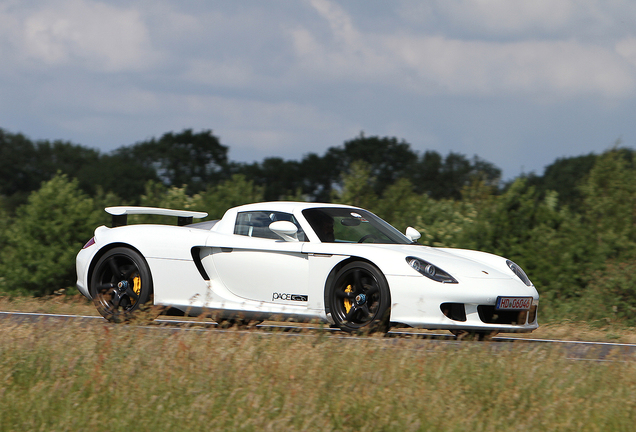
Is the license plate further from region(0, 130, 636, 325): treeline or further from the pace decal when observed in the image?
region(0, 130, 636, 325): treeline

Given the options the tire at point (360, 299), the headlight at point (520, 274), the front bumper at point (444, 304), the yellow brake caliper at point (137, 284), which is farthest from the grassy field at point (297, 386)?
the yellow brake caliper at point (137, 284)

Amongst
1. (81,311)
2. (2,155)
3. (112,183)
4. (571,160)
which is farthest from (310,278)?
(2,155)

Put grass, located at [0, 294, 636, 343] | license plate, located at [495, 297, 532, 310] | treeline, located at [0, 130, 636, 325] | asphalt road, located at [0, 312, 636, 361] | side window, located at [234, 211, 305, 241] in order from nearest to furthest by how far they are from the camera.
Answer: asphalt road, located at [0, 312, 636, 361], license plate, located at [495, 297, 532, 310], side window, located at [234, 211, 305, 241], grass, located at [0, 294, 636, 343], treeline, located at [0, 130, 636, 325]

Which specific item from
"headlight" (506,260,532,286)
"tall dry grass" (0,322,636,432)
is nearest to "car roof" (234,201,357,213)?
"headlight" (506,260,532,286)

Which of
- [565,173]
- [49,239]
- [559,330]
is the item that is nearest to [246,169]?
[565,173]

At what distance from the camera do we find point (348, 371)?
4961 mm

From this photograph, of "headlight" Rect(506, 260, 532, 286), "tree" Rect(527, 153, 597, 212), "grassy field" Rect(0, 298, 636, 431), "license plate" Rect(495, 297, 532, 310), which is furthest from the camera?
"tree" Rect(527, 153, 597, 212)

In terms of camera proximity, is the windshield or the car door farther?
the windshield

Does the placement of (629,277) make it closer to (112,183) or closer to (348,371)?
(348,371)

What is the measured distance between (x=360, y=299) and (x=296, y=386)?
8.30 ft

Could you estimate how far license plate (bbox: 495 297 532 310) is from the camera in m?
6.89

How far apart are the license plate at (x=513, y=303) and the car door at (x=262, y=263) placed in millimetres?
1803

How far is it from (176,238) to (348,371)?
12.0 feet

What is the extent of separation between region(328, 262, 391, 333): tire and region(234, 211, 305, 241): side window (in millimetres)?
889
